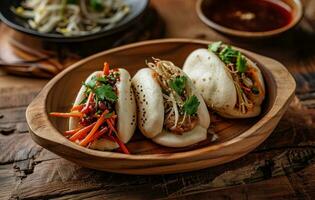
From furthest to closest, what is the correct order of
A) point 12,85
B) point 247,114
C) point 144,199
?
point 12,85
point 247,114
point 144,199

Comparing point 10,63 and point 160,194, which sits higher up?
point 10,63

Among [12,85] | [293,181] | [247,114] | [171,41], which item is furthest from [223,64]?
[12,85]

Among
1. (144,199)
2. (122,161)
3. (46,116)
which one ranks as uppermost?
(46,116)

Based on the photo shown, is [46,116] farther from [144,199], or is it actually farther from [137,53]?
[137,53]

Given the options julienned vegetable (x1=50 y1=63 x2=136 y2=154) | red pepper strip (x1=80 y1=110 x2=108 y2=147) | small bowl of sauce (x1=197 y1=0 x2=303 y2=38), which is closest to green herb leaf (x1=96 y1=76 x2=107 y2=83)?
julienned vegetable (x1=50 y1=63 x2=136 y2=154)

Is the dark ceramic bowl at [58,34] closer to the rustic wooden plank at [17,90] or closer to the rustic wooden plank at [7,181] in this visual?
the rustic wooden plank at [17,90]

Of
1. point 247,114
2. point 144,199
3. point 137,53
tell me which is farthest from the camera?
point 137,53
